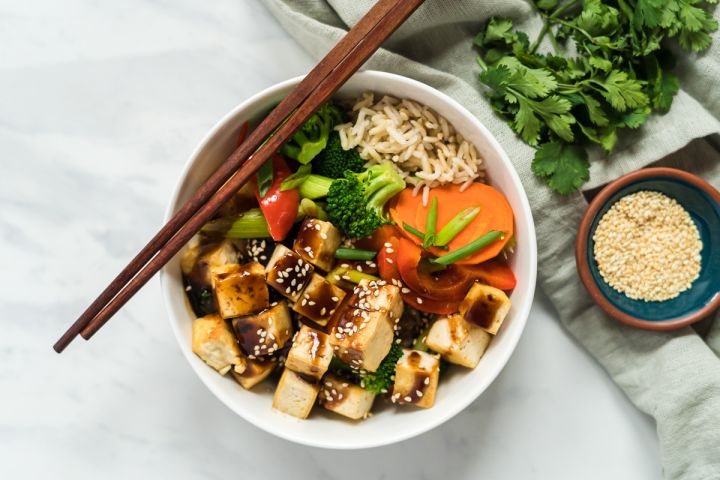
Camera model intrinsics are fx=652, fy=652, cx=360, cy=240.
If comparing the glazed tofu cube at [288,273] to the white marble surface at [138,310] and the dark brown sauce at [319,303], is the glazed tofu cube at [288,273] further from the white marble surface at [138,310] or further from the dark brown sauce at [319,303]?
the white marble surface at [138,310]

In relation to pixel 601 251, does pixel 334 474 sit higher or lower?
lower

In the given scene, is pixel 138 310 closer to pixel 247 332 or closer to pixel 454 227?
pixel 247 332

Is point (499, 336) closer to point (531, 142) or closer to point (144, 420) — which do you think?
point (531, 142)

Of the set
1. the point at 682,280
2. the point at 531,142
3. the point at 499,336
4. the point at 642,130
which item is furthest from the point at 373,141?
the point at 682,280

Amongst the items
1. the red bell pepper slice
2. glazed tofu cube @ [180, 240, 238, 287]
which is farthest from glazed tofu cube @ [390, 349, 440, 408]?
glazed tofu cube @ [180, 240, 238, 287]

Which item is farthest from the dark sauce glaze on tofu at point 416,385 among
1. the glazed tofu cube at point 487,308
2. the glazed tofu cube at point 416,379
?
the glazed tofu cube at point 487,308

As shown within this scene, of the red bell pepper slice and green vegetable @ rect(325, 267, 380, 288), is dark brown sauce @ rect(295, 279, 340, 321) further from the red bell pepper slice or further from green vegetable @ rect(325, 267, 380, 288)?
the red bell pepper slice
